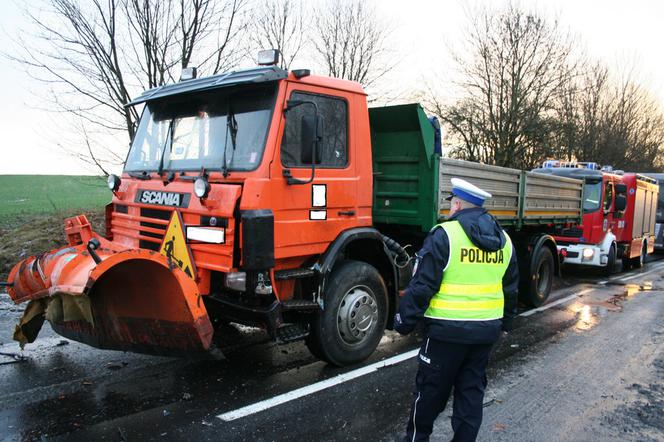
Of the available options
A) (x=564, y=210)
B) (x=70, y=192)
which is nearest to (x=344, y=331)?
(x=564, y=210)

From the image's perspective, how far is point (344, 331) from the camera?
4.62 m

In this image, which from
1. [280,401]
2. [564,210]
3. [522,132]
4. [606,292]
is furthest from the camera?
[522,132]

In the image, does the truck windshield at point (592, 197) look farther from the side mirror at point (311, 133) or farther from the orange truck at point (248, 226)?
the side mirror at point (311, 133)

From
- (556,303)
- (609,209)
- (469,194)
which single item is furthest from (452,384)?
(609,209)

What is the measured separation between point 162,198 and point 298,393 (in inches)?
79.0

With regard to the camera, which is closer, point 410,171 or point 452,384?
point 452,384

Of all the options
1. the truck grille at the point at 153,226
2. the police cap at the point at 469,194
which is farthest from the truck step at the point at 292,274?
the police cap at the point at 469,194

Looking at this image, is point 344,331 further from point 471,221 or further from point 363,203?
point 471,221

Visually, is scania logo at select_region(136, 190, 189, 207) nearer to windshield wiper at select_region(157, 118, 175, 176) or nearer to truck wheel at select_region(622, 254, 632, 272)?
windshield wiper at select_region(157, 118, 175, 176)

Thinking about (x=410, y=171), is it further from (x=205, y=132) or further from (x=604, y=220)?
(x=604, y=220)

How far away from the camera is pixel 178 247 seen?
13.3ft

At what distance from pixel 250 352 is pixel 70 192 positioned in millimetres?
28881

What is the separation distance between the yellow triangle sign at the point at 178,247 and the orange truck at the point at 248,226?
1 cm

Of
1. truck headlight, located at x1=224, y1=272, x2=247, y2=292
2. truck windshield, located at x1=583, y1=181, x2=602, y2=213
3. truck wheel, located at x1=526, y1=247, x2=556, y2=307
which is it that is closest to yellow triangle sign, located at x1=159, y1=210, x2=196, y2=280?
truck headlight, located at x1=224, y1=272, x2=247, y2=292
